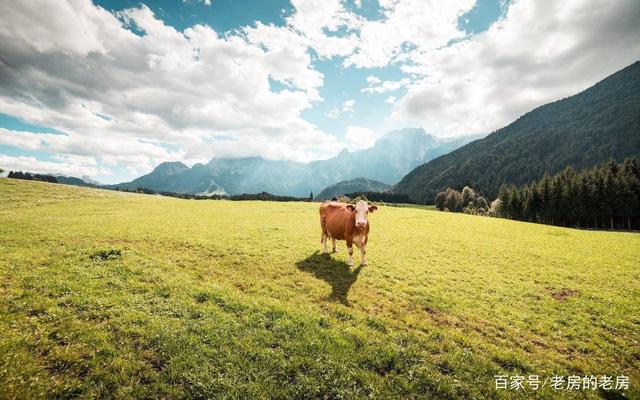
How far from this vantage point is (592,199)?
77000mm

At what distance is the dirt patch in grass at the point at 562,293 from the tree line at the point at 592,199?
8636cm

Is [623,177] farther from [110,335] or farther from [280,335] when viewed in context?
[110,335]

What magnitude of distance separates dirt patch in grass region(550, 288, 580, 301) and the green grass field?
A: 0.47 ft

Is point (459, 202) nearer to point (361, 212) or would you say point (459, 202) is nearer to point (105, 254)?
point (361, 212)

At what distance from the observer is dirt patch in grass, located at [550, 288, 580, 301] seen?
14.8m

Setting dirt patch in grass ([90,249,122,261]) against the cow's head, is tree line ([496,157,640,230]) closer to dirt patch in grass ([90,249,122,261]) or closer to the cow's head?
the cow's head

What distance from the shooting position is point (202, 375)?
306 inches

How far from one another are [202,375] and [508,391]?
8.75m

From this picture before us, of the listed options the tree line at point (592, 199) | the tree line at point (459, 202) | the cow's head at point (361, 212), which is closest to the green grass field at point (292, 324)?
the cow's head at point (361, 212)

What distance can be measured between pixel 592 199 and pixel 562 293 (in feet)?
287

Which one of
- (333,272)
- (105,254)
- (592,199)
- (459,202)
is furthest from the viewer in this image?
(459,202)

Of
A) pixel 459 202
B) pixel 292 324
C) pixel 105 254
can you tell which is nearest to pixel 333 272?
pixel 292 324

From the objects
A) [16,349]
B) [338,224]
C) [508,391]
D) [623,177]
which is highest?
[623,177]

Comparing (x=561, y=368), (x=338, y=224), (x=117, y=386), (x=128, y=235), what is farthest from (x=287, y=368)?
(x=128, y=235)
